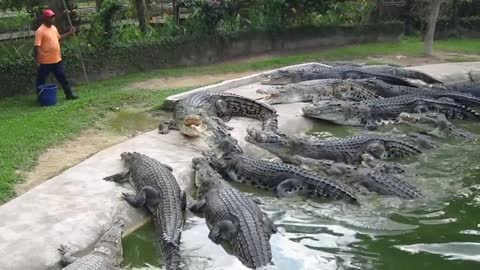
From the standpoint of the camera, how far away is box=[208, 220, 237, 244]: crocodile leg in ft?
18.2

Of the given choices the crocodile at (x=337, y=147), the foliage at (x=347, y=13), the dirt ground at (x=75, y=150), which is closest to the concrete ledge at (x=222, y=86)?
the dirt ground at (x=75, y=150)

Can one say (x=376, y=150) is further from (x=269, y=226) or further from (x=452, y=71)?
(x=452, y=71)

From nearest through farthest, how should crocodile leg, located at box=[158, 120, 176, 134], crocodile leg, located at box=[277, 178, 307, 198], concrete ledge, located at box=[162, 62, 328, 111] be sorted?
crocodile leg, located at box=[277, 178, 307, 198] < crocodile leg, located at box=[158, 120, 176, 134] < concrete ledge, located at box=[162, 62, 328, 111]

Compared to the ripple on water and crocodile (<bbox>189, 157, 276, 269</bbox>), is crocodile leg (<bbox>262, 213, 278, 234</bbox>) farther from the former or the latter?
the ripple on water

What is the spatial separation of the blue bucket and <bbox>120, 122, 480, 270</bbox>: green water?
444cm

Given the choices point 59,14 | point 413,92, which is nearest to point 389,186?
point 413,92

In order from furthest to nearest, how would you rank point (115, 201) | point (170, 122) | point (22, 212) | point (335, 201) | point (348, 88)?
point (348, 88) < point (170, 122) < point (335, 201) < point (115, 201) < point (22, 212)

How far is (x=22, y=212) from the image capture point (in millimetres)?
5617

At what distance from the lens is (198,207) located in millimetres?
6238

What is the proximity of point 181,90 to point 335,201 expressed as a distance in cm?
547

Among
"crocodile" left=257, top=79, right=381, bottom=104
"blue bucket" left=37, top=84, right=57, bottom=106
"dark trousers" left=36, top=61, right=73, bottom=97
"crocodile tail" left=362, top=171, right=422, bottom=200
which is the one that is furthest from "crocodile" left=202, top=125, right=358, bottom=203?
"dark trousers" left=36, top=61, right=73, bottom=97

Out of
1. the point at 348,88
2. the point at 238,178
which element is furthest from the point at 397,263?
the point at 348,88

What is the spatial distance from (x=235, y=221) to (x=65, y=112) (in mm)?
4802

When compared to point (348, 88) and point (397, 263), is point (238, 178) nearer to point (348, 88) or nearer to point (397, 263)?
point (397, 263)
